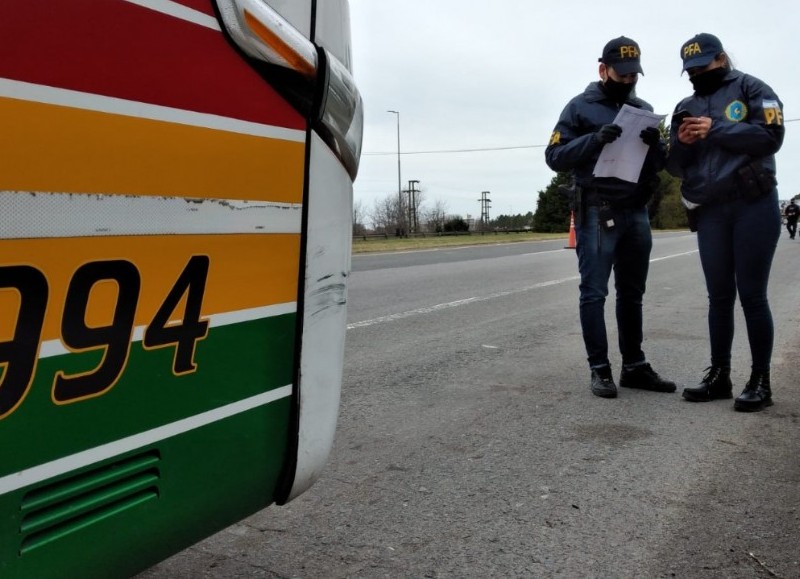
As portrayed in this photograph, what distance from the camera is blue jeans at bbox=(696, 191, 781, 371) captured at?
10.8 feet

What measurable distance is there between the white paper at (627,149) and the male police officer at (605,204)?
4 cm

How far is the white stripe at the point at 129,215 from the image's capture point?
825mm

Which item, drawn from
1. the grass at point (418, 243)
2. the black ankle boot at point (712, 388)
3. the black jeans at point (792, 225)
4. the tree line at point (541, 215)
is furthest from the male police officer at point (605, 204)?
the tree line at point (541, 215)

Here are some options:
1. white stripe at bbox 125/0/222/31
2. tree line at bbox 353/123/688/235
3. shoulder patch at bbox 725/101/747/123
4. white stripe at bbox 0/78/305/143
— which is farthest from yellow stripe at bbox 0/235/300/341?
tree line at bbox 353/123/688/235

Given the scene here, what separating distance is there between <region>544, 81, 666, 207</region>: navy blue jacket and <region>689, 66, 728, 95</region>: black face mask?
10.7 inches

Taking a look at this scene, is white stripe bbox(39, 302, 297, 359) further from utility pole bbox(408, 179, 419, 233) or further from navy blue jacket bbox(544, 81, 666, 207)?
utility pole bbox(408, 179, 419, 233)

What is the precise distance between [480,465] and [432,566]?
0.76 m

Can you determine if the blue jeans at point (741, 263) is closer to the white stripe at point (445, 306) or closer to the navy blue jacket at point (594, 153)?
the navy blue jacket at point (594, 153)

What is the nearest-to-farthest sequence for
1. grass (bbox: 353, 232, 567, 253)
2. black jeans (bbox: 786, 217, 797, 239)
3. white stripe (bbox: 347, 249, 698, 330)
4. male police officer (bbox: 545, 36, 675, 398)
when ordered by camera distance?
male police officer (bbox: 545, 36, 675, 398)
white stripe (bbox: 347, 249, 698, 330)
grass (bbox: 353, 232, 567, 253)
black jeans (bbox: 786, 217, 797, 239)

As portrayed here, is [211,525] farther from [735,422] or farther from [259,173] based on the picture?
[735,422]

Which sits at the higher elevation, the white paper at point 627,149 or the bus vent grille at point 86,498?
the white paper at point 627,149

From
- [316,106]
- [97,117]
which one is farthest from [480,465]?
[97,117]

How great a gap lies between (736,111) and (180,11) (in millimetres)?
2900

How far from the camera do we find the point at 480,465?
2.66 meters
